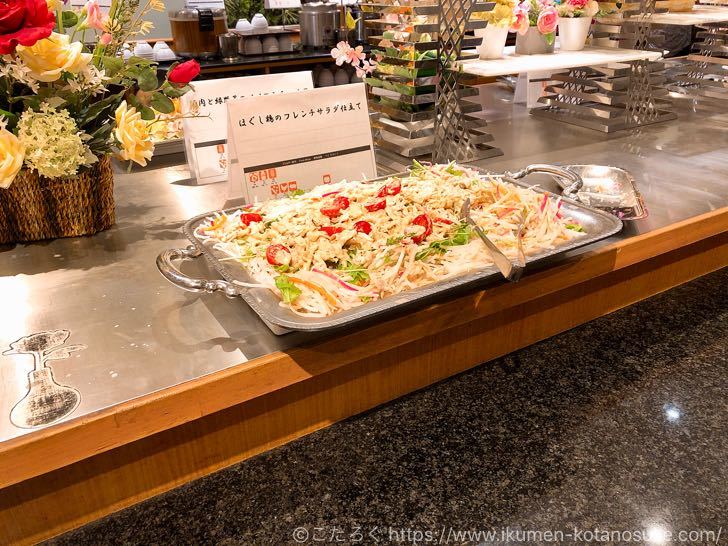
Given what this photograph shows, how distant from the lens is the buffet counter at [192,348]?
76 centimetres

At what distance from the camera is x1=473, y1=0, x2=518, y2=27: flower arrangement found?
1.71 metres

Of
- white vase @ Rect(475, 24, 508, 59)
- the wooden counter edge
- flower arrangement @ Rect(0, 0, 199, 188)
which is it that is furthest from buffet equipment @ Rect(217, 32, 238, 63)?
the wooden counter edge

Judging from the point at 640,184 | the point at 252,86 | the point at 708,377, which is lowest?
the point at 708,377

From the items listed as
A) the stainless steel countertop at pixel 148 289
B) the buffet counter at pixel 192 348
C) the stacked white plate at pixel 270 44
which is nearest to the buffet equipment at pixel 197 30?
the stacked white plate at pixel 270 44

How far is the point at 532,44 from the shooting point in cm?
191

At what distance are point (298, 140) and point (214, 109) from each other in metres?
0.33

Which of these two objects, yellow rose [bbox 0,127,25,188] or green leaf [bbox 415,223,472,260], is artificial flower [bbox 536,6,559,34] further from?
yellow rose [bbox 0,127,25,188]

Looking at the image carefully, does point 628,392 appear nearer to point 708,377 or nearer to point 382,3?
point 708,377

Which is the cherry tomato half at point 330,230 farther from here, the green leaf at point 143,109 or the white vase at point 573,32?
the white vase at point 573,32

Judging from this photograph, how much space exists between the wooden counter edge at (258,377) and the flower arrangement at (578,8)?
1.06 m

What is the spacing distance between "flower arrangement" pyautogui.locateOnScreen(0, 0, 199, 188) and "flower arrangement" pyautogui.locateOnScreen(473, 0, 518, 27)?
918 mm

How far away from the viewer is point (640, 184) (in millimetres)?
1531

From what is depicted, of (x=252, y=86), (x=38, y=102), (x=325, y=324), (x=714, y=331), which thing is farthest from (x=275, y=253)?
(x=714, y=331)

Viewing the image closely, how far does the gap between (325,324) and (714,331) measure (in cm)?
97
